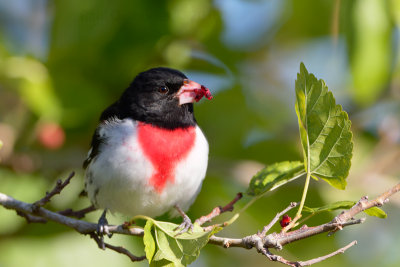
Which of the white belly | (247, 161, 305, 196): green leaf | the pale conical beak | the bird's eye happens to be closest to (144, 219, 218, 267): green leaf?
(247, 161, 305, 196): green leaf

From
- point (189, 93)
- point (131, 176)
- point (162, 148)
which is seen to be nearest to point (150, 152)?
point (162, 148)

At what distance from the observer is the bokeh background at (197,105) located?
13.9 feet

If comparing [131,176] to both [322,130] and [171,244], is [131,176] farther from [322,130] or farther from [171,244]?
[322,130]

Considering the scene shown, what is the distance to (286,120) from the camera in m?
5.76

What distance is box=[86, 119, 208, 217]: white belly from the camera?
365cm

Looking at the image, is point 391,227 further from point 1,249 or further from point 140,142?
point 1,249

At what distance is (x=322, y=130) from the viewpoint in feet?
8.73

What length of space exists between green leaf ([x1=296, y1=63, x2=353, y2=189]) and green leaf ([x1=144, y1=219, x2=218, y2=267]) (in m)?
0.63

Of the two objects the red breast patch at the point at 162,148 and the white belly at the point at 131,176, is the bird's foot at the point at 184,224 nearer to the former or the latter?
the white belly at the point at 131,176

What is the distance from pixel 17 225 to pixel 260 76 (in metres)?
2.88

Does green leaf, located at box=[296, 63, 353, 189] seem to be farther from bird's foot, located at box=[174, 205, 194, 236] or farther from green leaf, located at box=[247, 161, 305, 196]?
bird's foot, located at box=[174, 205, 194, 236]

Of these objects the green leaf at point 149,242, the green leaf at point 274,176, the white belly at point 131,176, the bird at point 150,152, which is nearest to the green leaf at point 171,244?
the green leaf at point 149,242

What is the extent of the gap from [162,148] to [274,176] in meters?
0.95

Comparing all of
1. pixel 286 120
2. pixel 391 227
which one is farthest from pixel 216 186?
pixel 391 227
